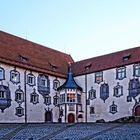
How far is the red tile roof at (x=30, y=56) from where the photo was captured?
34469mm

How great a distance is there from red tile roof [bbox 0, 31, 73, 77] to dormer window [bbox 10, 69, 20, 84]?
3.06 feet

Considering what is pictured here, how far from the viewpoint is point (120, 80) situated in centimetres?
3694

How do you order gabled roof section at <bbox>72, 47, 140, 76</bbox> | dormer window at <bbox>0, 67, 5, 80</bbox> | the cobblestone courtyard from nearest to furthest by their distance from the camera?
the cobblestone courtyard, dormer window at <bbox>0, 67, 5, 80</bbox>, gabled roof section at <bbox>72, 47, 140, 76</bbox>

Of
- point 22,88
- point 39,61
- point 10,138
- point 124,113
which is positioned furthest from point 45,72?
point 10,138

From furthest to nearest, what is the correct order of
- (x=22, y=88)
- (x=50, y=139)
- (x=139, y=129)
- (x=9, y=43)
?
(x=9, y=43)
(x=22, y=88)
(x=139, y=129)
(x=50, y=139)

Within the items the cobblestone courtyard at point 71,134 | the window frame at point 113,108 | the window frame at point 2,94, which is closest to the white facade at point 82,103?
the window frame at point 113,108

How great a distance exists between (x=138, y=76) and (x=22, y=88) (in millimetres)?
14059

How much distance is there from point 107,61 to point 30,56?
10566 millimetres

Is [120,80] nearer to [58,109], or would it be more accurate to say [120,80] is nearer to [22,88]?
[58,109]

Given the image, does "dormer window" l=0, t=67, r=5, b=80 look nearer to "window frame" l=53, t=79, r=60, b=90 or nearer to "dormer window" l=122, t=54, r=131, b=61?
"window frame" l=53, t=79, r=60, b=90

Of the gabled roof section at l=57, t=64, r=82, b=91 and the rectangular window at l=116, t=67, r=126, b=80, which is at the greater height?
the rectangular window at l=116, t=67, r=126, b=80

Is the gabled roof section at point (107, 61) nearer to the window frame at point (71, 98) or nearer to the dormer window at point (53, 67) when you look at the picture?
the dormer window at point (53, 67)

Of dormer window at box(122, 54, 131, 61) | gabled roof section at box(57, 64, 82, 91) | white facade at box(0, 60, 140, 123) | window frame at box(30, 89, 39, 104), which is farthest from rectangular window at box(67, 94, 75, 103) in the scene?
dormer window at box(122, 54, 131, 61)

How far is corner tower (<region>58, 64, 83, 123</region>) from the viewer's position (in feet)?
126
